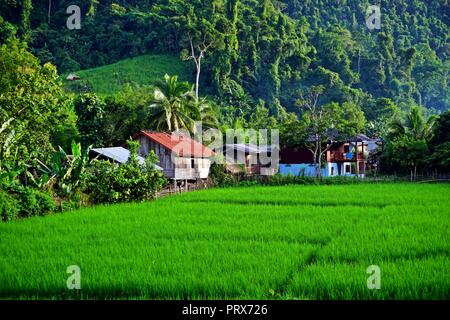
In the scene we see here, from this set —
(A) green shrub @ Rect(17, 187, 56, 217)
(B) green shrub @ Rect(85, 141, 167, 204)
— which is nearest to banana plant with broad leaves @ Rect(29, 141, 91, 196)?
(B) green shrub @ Rect(85, 141, 167, 204)

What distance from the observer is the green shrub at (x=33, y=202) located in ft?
50.7

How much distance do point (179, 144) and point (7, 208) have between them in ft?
51.2

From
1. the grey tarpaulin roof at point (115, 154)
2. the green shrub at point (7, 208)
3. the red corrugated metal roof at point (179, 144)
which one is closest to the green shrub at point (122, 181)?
the grey tarpaulin roof at point (115, 154)

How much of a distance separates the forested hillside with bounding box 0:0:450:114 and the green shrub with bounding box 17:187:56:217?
35.3 metres

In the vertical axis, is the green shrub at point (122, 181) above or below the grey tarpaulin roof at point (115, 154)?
below

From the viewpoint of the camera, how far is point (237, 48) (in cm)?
6512

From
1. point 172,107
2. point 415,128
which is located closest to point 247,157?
point 172,107

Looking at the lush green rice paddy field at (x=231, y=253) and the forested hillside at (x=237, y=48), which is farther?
the forested hillside at (x=237, y=48)

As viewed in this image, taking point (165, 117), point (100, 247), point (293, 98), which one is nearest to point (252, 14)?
point (293, 98)

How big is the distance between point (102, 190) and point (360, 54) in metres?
72.7

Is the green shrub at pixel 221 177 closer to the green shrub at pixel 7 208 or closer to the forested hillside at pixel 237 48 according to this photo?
the green shrub at pixel 7 208

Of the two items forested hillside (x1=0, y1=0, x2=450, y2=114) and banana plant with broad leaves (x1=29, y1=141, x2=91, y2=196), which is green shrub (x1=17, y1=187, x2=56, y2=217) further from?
forested hillside (x1=0, y1=0, x2=450, y2=114)
